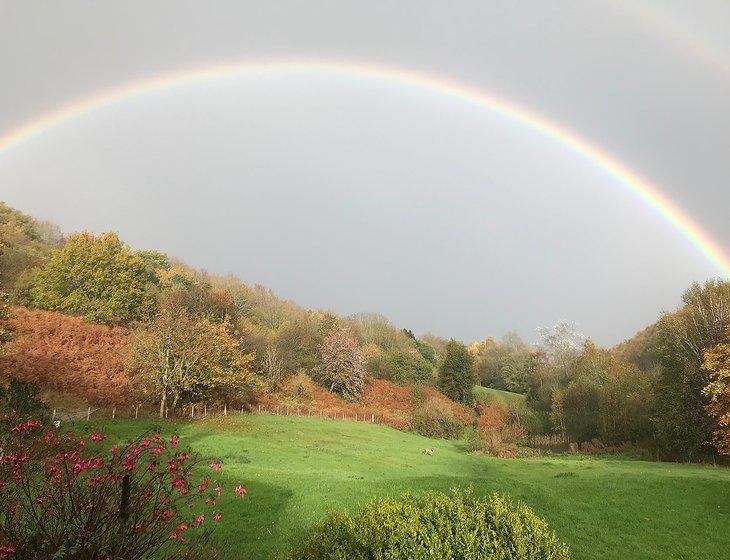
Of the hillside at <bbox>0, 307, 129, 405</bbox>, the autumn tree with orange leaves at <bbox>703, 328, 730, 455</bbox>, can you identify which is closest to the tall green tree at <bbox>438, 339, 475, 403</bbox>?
the autumn tree with orange leaves at <bbox>703, 328, 730, 455</bbox>

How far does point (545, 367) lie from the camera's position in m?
86.4

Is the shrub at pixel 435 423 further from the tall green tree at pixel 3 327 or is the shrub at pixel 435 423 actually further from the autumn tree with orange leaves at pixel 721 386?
the tall green tree at pixel 3 327

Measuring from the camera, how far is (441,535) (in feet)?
24.5

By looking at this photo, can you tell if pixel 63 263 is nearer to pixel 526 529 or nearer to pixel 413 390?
pixel 413 390

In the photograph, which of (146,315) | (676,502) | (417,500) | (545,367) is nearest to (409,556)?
(417,500)

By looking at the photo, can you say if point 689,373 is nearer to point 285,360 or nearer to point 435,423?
point 435,423

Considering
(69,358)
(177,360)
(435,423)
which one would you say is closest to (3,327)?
(69,358)

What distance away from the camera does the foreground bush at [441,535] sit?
23.6 feet

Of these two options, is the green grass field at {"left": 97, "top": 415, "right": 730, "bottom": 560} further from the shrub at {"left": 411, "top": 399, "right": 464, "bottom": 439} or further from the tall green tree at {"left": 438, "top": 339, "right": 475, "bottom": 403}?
the tall green tree at {"left": 438, "top": 339, "right": 475, "bottom": 403}

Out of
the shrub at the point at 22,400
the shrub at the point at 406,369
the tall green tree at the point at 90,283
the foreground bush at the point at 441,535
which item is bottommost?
the shrub at the point at 22,400

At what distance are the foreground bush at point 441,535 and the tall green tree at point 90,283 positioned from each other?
6401 centimetres

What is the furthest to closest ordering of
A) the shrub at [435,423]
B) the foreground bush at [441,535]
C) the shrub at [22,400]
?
the shrub at [435,423]
the shrub at [22,400]
the foreground bush at [441,535]

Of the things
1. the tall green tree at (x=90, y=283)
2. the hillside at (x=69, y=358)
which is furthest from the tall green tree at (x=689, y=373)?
the tall green tree at (x=90, y=283)

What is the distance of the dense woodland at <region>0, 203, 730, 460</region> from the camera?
40.8 meters
